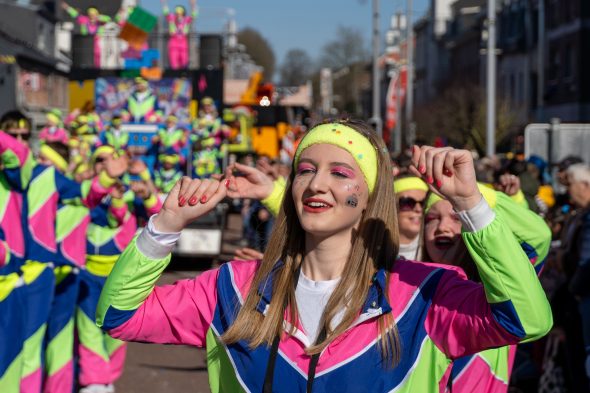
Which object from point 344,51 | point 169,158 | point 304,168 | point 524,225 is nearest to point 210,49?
point 169,158

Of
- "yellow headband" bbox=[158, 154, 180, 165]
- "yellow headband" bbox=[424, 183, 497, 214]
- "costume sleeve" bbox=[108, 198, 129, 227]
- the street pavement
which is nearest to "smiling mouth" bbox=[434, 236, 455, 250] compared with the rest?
"yellow headband" bbox=[424, 183, 497, 214]

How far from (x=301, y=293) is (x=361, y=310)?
0.22m

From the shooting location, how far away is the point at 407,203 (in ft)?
17.3

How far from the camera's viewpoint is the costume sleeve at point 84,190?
22.7 ft

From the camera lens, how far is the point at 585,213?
7.10 metres

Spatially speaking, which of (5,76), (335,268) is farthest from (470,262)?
(5,76)

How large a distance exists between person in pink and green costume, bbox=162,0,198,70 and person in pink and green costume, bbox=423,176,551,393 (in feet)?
52.8

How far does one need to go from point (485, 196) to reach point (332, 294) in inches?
45.3

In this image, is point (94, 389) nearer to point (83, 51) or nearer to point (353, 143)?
point (353, 143)

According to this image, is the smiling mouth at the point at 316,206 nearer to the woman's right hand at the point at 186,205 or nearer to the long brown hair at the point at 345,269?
the long brown hair at the point at 345,269

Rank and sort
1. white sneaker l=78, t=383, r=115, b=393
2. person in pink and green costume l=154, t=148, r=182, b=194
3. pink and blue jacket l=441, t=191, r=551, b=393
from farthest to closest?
person in pink and green costume l=154, t=148, r=182, b=194 < white sneaker l=78, t=383, r=115, b=393 < pink and blue jacket l=441, t=191, r=551, b=393

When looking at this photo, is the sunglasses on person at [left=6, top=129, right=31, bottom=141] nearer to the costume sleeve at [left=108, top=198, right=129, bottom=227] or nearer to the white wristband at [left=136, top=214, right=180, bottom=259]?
the costume sleeve at [left=108, top=198, right=129, bottom=227]

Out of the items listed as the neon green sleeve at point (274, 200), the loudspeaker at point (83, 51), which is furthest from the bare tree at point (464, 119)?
the neon green sleeve at point (274, 200)

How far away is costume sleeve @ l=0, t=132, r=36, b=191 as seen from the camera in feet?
20.3
